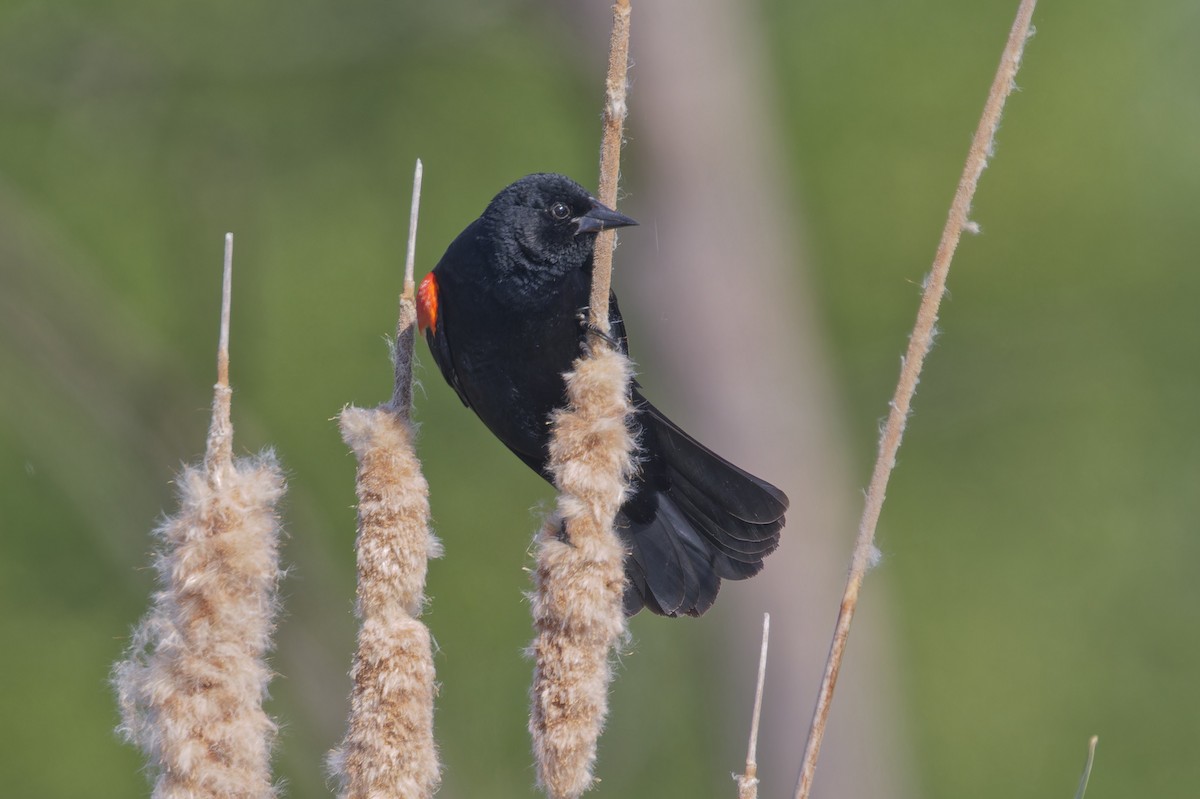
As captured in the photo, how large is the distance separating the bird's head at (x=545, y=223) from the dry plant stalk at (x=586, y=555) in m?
0.66

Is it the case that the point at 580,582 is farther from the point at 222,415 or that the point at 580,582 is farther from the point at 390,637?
the point at 222,415

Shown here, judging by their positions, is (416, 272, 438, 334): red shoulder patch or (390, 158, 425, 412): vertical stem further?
Answer: (416, 272, 438, 334): red shoulder patch

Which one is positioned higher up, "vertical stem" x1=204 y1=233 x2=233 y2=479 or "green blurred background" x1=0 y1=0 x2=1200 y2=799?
"green blurred background" x1=0 y1=0 x2=1200 y2=799

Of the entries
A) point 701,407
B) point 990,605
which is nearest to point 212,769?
point 701,407

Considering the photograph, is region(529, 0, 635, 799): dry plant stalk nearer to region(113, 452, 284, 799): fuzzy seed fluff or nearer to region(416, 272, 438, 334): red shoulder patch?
region(113, 452, 284, 799): fuzzy seed fluff

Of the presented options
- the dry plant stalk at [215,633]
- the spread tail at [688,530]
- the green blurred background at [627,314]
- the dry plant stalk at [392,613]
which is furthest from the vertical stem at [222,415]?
the green blurred background at [627,314]

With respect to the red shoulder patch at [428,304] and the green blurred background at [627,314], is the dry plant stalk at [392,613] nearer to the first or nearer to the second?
the red shoulder patch at [428,304]

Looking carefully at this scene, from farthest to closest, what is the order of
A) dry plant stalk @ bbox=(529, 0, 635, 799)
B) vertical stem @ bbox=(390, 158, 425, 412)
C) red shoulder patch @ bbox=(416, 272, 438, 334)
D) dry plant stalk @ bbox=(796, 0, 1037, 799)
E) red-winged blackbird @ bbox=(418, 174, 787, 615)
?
red shoulder patch @ bbox=(416, 272, 438, 334)
red-winged blackbird @ bbox=(418, 174, 787, 615)
vertical stem @ bbox=(390, 158, 425, 412)
dry plant stalk @ bbox=(529, 0, 635, 799)
dry plant stalk @ bbox=(796, 0, 1037, 799)

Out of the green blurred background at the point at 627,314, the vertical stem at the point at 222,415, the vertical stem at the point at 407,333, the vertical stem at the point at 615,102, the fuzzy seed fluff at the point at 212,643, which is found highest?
the green blurred background at the point at 627,314

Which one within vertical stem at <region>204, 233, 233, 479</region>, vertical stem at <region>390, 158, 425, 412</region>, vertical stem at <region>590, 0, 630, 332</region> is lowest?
vertical stem at <region>204, 233, 233, 479</region>

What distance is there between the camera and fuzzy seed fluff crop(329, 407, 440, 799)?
4.68ft

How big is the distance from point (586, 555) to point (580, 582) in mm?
36

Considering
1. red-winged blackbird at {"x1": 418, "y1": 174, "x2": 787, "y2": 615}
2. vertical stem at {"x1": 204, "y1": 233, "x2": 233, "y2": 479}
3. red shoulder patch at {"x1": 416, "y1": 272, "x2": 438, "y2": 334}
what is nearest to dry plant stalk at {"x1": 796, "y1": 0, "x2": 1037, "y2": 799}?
vertical stem at {"x1": 204, "y1": 233, "x2": 233, "y2": 479}

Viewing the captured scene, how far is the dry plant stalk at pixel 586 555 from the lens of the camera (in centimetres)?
141
